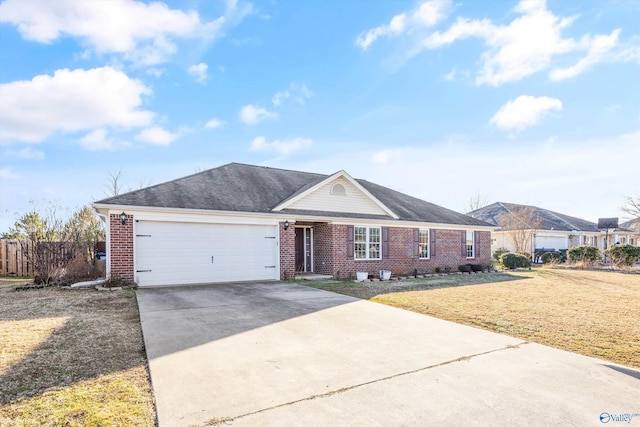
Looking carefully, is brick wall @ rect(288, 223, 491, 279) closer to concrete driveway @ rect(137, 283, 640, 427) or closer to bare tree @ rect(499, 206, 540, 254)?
concrete driveway @ rect(137, 283, 640, 427)

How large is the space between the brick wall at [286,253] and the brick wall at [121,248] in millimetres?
5134

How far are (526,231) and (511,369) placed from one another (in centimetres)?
2768

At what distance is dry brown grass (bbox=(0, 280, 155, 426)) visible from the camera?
3275 mm

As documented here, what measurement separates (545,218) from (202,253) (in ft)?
109

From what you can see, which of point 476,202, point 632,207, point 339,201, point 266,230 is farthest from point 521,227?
point 266,230

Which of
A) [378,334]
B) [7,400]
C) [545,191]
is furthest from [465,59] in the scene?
[545,191]

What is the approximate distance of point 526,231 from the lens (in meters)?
28.5

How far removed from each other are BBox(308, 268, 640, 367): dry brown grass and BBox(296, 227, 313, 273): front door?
13.7ft

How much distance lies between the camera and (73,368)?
4395mm

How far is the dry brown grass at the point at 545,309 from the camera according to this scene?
5859 mm

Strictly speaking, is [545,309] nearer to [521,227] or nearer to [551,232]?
[521,227]

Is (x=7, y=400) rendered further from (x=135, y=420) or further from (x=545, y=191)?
(x=545, y=191)

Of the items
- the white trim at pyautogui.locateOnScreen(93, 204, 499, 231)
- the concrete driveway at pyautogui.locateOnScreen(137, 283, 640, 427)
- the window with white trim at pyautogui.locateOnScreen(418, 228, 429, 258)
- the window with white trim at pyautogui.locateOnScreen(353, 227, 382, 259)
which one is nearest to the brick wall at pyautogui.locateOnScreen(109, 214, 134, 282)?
the white trim at pyautogui.locateOnScreen(93, 204, 499, 231)

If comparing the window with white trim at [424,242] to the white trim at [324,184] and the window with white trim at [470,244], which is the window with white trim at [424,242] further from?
the window with white trim at [470,244]
